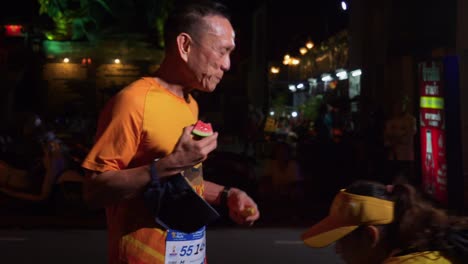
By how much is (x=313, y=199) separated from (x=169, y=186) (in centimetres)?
1072

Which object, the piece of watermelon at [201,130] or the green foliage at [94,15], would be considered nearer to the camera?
the piece of watermelon at [201,130]

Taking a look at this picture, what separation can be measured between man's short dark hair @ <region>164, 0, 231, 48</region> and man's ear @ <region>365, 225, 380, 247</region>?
1057 millimetres

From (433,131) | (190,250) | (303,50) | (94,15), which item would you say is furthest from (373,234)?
(94,15)

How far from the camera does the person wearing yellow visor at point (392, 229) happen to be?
254 centimetres

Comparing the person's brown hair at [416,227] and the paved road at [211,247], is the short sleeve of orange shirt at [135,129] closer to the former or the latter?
the person's brown hair at [416,227]

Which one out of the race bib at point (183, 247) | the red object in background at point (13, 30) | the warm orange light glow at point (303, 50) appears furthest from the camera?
the red object in background at point (13, 30)

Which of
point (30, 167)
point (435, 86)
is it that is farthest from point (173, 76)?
point (30, 167)

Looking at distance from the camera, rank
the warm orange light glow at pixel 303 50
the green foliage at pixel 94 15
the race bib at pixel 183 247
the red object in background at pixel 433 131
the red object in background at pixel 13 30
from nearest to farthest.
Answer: the race bib at pixel 183 247 → the red object in background at pixel 433 131 → the green foliage at pixel 94 15 → the warm orange light glow at pixel 303 50 → the red object in background at pixel 13 30

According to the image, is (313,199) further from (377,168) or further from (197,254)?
(197,254)

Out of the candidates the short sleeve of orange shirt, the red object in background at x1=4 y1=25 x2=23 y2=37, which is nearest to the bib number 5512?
the short sleeve of orange shirt

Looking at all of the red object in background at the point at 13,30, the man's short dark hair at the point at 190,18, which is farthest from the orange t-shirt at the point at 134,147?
the red object in background at the point at 13,30

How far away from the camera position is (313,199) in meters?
13.0

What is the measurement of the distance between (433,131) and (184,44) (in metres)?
8.85

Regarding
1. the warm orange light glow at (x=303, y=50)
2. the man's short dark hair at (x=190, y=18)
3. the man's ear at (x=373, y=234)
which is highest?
the warm orange light glow at (x=303, y=50)
